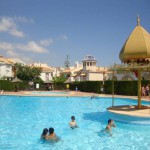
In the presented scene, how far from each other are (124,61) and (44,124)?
257 inches

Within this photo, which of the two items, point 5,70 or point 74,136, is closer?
point 74,136

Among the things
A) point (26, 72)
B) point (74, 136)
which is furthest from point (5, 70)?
point (74, 136)

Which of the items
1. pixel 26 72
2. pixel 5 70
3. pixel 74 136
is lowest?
pixel 74 136

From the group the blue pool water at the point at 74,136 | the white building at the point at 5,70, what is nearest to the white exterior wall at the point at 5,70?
the white building at the point at 5,70

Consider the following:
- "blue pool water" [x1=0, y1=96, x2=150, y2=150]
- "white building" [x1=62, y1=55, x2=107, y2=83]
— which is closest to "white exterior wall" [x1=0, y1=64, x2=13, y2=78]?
"white building" [x1=62, y1=55, x2=107, y2=83]

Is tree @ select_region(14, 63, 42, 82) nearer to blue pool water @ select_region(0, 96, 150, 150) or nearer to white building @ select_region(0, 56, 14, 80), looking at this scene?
white building @ select_region(0, 56, 14, 80)

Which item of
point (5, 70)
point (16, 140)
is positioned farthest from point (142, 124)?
point (5, 70)

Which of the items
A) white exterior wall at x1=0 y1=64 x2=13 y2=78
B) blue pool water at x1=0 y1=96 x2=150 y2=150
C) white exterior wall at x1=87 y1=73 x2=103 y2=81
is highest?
white exterior wall at x1=0 y1=64 x2=13 y2=78

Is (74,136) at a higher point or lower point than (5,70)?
lower

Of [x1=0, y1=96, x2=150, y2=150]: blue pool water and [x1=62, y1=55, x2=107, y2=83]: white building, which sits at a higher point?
[x1=62, y1=55, x2=107, y2=83]: white building

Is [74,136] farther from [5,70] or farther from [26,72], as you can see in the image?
[5,70]

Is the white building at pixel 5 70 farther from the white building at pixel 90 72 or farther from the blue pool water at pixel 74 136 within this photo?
the blue pool water at pixel 74 136

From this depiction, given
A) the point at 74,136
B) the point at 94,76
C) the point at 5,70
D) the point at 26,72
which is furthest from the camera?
the point at 94,76

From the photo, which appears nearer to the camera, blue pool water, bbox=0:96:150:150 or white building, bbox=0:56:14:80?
blue pool water, bbox=0:96:150:150
